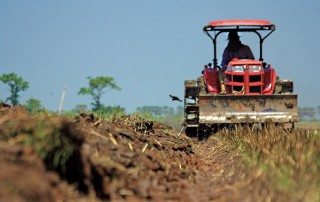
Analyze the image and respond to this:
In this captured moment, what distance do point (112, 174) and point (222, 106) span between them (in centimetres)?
865

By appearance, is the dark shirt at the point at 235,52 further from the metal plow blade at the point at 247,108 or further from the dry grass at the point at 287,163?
the dry grass at the point at 287,163

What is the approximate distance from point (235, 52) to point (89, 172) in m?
10.7

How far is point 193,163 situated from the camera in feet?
28.9

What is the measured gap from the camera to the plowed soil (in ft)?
14.5

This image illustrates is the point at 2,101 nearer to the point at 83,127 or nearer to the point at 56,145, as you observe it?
the point at 83,127

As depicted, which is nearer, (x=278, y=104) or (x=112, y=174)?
(x=112, y=174)

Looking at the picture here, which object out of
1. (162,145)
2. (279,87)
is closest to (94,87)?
(279,87)

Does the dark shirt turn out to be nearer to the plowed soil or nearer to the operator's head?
the operator's head

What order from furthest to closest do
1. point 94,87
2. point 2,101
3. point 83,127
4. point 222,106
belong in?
point 94,87 < point 222,106 < point 2,101 < point 83,127

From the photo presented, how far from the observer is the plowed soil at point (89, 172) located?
443 centimetres

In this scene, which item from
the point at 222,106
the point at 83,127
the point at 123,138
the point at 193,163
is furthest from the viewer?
the point at 222,106

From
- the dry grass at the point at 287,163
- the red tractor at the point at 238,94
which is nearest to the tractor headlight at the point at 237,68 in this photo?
the red tractor at the point at 238,94

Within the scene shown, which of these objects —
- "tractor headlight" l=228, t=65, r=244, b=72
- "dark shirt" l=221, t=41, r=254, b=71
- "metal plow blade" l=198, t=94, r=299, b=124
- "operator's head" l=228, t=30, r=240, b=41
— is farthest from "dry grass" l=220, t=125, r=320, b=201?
"operator's head" l=228, t=30, r=240, b=41

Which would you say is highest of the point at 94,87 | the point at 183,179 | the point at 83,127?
the point at 94,87
